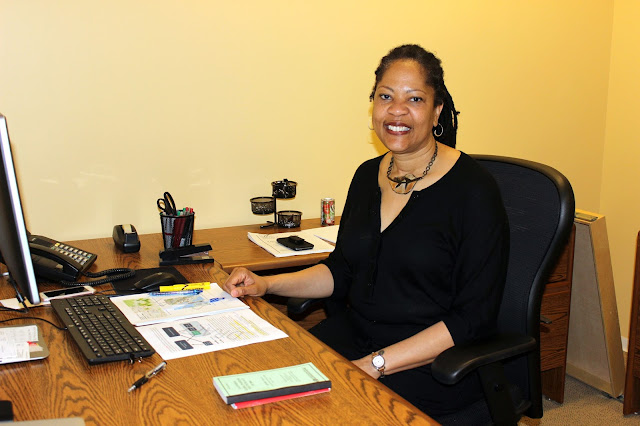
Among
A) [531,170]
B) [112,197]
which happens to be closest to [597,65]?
[531,170]

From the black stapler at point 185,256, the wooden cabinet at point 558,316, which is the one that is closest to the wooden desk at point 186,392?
the black stapler at point 185,256

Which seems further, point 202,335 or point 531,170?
point 531,170

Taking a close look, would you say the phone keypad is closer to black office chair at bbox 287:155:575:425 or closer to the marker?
the marker

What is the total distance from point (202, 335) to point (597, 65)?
2938 millimetres

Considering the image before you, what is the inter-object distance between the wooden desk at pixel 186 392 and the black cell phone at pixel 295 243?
0.88 metres

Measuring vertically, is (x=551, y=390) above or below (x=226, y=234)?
below

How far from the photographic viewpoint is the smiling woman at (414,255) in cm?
159

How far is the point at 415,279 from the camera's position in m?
1.71

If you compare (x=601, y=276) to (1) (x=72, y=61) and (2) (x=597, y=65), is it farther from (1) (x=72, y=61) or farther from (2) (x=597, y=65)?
(1) (x=72, y=61)

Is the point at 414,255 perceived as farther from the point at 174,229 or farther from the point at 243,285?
the point at 174,229

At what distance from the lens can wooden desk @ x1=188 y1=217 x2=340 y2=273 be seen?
2.21 m

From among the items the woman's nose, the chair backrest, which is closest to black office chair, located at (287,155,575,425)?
the chair backrest

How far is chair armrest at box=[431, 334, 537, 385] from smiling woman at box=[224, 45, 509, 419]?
0.11 m

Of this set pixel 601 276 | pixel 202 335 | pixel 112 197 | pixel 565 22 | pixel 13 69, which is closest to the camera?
pixel 202 335
